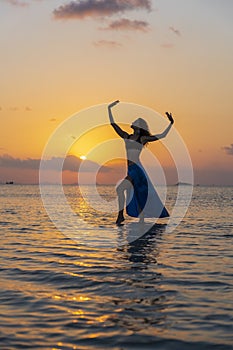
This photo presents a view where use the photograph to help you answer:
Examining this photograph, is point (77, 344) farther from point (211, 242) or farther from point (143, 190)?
point (143, 190)

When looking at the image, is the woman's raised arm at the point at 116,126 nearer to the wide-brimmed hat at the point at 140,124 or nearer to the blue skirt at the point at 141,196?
the wide-brimmed hat at the point at 140,124

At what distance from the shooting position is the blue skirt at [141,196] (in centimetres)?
1445

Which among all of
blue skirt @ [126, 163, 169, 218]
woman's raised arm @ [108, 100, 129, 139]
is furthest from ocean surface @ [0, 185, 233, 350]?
woman's raised arm @ [108, 100, 129, 139]

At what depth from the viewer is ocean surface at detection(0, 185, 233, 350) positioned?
4527mm

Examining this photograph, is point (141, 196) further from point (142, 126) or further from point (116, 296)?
point (116, 296)

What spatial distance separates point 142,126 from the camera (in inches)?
564

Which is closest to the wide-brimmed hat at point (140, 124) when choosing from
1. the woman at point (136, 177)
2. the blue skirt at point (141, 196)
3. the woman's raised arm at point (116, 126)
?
the woman at point (136, 177)

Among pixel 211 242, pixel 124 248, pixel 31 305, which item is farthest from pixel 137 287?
pixel 211 242

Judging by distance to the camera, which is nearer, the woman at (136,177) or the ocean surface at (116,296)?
the ocean surface at (116,296)

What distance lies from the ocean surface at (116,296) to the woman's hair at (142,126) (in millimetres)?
4495

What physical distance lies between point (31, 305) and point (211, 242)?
22.7 feet

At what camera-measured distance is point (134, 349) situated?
426 centimetres

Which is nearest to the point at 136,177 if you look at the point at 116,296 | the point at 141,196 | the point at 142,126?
the point at 141,196

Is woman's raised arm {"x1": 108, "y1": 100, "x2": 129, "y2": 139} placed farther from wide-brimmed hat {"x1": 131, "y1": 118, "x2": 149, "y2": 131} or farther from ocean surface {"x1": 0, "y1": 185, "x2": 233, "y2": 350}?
ocean surface {"x1": 0, "y1": 185, "x2": 233, "y2": 350}
